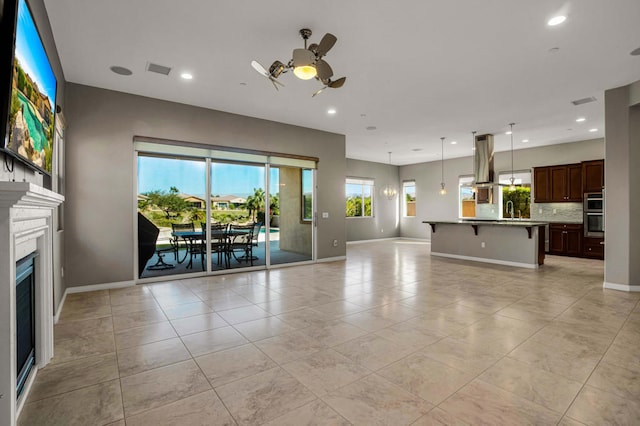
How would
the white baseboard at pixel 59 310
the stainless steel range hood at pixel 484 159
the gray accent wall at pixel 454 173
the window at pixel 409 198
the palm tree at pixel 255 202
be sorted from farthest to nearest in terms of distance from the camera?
the window at pixel 409 198 → the gray accent wall at pixel 454 173 → the stainless steel range hood at pixel 484 159 → the palm tree at pixel 255 202 → the white baseboard at pixel 59 310

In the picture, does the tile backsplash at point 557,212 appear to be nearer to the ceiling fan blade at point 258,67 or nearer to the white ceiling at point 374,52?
the white ceiling at point 374,52

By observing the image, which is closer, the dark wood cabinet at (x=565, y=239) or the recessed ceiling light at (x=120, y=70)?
the recessed ceiling light at (x=120, y=70)

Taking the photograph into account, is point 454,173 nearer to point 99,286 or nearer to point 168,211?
point 168,211

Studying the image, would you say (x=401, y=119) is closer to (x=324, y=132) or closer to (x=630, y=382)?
(x=324, y=132)

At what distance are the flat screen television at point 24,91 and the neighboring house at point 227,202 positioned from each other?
3.42 m

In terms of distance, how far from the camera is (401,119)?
21.6ft

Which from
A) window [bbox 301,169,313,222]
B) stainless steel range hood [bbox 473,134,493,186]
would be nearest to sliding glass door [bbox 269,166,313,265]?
window [bbox 301,169,313,222]

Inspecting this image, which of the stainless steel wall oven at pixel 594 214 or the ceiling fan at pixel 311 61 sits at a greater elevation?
the ceiling fan at pixel 311 61

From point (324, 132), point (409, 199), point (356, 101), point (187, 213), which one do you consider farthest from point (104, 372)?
point (409, 199)

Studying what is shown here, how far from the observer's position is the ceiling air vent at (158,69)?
4.11 meters

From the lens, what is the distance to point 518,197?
384 inches

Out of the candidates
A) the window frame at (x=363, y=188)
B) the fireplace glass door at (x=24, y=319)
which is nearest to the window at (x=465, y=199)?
the window frame at (x=363, y=188)

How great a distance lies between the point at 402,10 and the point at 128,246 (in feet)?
16.7

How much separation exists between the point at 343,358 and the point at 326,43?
113 inches
